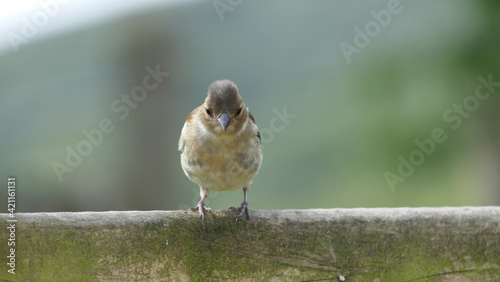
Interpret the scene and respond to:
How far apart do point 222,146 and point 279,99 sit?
7.66ft

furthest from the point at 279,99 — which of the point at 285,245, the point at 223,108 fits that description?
the point at 285,245

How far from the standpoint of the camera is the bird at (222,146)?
8.09 ft

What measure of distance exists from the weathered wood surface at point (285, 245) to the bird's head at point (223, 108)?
765mm

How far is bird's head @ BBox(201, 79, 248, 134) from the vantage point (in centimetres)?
245

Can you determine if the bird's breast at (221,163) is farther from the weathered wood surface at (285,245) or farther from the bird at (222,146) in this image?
the weathered wood surface at (285,245)

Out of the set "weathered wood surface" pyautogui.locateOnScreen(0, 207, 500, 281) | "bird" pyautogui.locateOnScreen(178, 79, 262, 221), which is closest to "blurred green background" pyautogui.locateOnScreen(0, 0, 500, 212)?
"bird" pyautogui.locateOnScreen(178, 79, 262, 221)

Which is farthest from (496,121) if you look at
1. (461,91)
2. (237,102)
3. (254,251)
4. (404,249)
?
(254,251)

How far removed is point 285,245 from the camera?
170 centimetres

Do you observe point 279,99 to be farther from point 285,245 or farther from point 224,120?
point 285,245

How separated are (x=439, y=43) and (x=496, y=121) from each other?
0.78 meters

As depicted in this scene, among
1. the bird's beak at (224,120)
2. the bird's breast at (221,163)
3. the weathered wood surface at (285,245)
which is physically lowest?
the weathered wood surface at (285,245)

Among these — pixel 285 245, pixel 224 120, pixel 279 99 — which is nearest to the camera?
pixel 285 245

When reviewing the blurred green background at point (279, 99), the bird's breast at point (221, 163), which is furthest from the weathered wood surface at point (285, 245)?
the blurred green background at point (279, 99)

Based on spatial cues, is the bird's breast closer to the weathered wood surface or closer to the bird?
the bird
